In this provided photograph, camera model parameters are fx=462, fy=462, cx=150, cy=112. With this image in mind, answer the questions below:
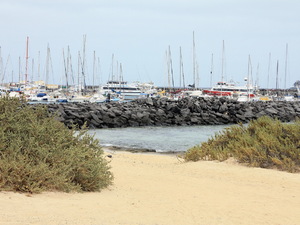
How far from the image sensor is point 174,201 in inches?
347

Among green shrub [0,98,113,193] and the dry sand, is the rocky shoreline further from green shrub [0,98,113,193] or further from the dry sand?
green shrub [0,98,113,193]

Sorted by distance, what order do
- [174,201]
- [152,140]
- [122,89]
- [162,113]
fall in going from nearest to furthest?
[174,201], [152,140], [162,113], [122,89]

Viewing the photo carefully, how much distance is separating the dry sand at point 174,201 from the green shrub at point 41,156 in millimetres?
244

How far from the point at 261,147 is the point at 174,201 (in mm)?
5625

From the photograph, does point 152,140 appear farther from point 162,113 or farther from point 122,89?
point 122,89

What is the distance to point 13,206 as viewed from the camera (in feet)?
22.5

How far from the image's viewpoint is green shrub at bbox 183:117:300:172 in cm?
1323

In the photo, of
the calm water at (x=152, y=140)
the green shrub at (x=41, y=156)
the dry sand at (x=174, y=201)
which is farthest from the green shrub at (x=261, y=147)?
the calm water at (x=152, y=140)

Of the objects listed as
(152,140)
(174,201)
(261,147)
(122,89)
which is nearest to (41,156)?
(174,201)

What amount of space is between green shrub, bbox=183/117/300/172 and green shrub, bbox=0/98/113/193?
5.42 meters

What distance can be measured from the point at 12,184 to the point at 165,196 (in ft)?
10.3

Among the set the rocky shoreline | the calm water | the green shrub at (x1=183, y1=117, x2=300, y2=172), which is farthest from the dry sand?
the rocky shoreline

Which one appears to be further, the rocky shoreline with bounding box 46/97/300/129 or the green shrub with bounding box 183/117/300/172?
the rocky shoreline with bounding box 46/97/300/129

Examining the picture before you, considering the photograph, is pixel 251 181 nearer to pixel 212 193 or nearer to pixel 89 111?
pixel 212 193
